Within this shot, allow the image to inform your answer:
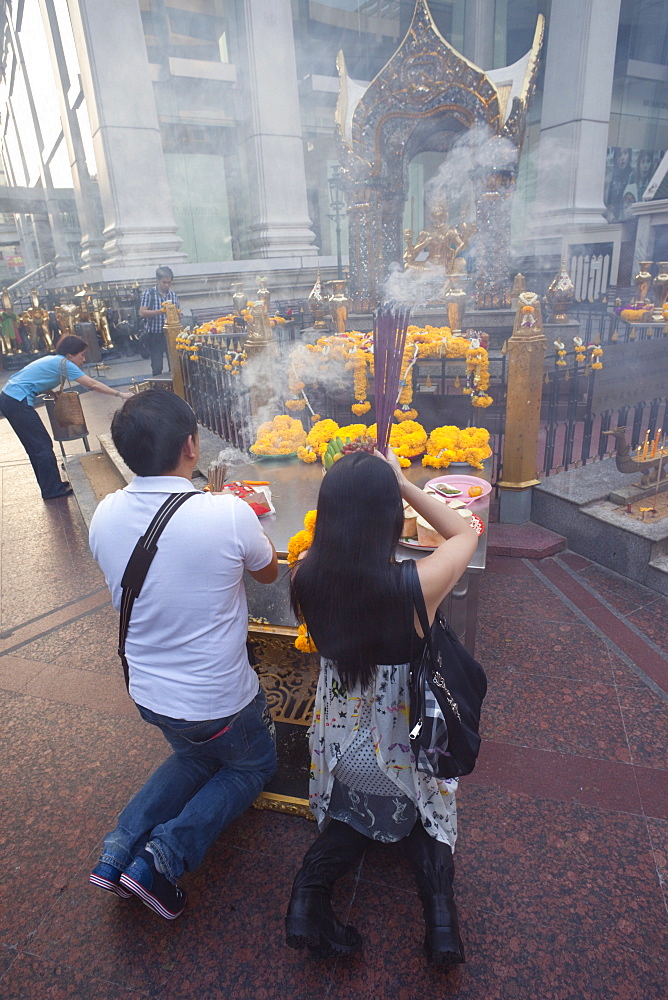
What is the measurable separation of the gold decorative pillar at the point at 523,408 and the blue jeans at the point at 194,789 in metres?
2.95


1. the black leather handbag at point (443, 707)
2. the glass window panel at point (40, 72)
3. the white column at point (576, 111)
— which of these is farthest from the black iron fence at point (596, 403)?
the glass window panel at point (40, 72)

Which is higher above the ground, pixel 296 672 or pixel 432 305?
pixel 432 305

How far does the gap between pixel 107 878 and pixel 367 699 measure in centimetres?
99

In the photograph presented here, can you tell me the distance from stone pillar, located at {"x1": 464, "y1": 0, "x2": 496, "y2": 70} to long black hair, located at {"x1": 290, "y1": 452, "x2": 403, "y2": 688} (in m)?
19.5

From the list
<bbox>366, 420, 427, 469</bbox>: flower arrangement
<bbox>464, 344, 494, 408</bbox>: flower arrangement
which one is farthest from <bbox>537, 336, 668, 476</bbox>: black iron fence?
<bbox>366, 420, 427, 469</bbox>: flower arrangement

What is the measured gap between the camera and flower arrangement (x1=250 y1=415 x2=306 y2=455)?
363 cm

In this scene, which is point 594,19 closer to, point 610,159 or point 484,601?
point 610,159

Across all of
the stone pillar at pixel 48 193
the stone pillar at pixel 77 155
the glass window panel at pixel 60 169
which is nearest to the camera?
the stone pillar at pixel 77 155

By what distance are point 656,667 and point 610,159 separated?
20.1 meters

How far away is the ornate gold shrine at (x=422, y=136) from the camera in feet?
28.1

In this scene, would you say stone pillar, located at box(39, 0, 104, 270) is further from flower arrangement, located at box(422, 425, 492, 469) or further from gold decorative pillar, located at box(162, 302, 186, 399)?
flower arrangement, located at box(422, 425, 492, 469)

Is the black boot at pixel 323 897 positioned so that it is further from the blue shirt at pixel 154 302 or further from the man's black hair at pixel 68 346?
the blue shirt at pixel 154 302

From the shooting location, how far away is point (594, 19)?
1171 centimetres

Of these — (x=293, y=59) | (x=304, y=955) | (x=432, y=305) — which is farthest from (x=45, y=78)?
(x=304, y=955)
